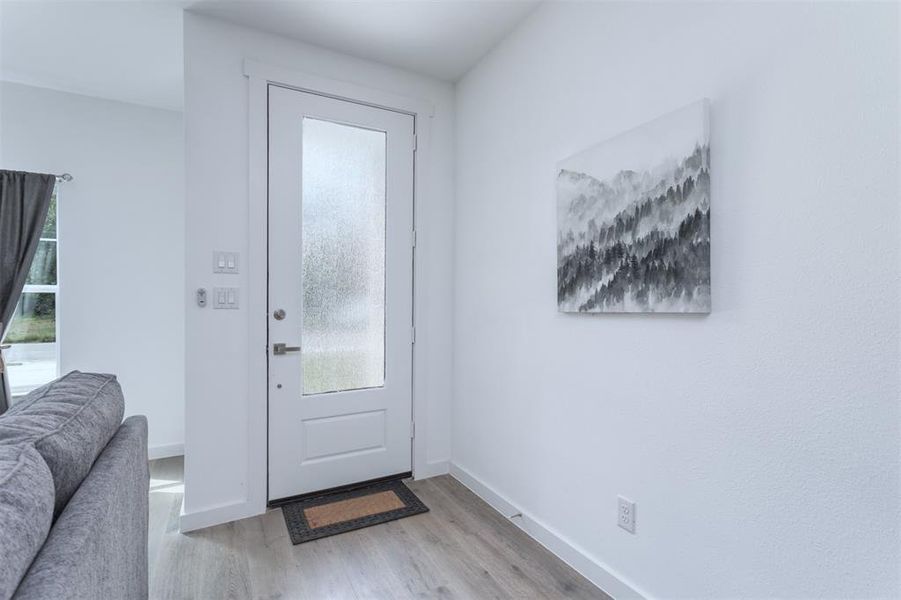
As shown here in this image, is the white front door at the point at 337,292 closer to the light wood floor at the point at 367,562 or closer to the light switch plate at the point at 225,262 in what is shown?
the light switch plate at the point at 225,262

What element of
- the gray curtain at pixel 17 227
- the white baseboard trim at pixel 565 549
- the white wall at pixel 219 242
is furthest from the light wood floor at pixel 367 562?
the gray curtain at pixel 17 227

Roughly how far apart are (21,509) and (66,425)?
364mm

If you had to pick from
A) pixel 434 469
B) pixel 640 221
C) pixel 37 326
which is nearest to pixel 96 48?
pixel 37 326

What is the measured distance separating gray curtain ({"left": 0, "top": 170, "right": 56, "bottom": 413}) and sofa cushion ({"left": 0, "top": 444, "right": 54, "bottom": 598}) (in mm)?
2716

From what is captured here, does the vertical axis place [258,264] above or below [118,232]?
below

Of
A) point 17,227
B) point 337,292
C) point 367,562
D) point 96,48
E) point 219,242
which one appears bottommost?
point 367,562

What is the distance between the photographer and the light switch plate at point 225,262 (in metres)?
2.28

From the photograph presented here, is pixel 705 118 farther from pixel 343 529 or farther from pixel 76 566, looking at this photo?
pixel 343 529

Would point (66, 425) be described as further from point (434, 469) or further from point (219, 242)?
point (434, 469)

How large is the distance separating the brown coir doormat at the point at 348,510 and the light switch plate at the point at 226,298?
1145 mm

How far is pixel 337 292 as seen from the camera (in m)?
2.64

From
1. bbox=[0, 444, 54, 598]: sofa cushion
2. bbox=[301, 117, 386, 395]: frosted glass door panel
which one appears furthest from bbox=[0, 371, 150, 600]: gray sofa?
bbox=[301, 117, 386, 395]: frosted glass door panel

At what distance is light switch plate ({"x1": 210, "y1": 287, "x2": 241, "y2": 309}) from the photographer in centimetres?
229

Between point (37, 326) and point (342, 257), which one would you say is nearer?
point (342, 257)
